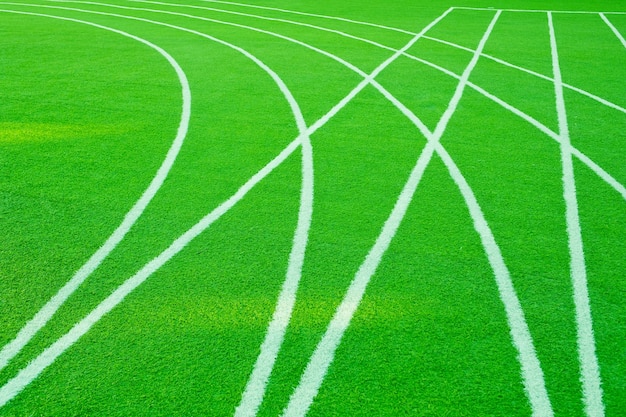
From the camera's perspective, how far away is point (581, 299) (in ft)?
10.2

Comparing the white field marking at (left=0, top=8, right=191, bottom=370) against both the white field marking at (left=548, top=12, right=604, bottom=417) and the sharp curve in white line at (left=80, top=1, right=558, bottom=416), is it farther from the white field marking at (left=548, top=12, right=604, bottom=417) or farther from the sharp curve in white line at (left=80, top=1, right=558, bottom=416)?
the white field marking at (left=548, top=12, right=604, bottom=417)

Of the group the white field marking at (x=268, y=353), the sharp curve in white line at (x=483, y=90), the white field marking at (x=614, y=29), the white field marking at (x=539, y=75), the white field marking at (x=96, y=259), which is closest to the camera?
the white field marking at (x=268, y=353)

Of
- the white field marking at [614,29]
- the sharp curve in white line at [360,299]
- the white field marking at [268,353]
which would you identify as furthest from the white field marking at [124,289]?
the white field marking at [614,29]

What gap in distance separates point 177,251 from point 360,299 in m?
1.14

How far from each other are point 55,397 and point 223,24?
8230 millimetres

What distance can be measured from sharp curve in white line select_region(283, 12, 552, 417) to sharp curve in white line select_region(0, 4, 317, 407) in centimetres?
41

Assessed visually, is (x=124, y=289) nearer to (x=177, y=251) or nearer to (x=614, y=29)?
(x=177, y=251)

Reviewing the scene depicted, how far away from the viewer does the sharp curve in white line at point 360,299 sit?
2.50 metres

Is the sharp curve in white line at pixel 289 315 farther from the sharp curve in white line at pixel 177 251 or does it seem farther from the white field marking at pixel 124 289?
the white field marking at pixel 124 289

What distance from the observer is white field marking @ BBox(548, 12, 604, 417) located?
252cm

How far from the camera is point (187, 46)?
8055 millimetres

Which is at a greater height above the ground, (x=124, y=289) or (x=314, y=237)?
(x=314, y=237)

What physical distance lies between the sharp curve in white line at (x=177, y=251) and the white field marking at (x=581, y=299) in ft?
4.93

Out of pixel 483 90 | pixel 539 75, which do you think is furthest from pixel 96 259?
pixel 539 75
